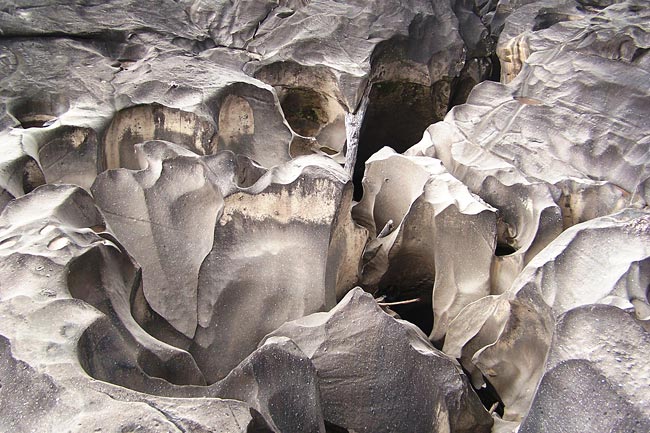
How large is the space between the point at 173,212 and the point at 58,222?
44cm

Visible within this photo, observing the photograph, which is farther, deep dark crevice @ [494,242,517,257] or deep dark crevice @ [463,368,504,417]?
deep dark crevice @ [494,242,517,257]

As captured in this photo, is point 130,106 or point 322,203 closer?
point 322,203

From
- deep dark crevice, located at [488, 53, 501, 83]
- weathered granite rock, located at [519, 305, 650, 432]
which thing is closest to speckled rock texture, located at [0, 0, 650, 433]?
weathered granite rock, located at [519, 305, 650, 432]

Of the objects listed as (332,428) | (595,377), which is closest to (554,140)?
(595,377)

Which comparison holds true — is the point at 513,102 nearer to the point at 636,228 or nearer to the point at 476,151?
the point at 476,151

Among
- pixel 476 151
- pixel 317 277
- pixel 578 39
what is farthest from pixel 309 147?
pixel 578 39

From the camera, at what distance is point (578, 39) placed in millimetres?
3098

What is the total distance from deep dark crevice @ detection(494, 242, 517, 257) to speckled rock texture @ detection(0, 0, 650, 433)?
0.03m

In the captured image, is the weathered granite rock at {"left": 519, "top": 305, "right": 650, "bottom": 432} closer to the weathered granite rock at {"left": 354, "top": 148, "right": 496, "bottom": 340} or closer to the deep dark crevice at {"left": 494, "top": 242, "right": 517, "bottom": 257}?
the weathered granite rock at {"left": 354, "top": 148, "right": 496, "bottom": 340}

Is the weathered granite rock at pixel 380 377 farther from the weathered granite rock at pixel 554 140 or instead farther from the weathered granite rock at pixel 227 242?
the weathered granite rock at pixel 554 140

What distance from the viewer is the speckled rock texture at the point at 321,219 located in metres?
1.62

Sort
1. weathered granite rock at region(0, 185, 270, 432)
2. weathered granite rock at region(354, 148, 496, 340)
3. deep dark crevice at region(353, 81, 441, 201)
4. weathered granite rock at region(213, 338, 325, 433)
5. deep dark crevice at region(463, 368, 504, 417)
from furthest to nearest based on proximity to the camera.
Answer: deep dark crevice at region(353, 81, 441, 201) < weathered granite rock at region(354, 148, 496, 340) < deep dark crevice at region(463, 368, 504, 417) < weathered granite rock at region(213, 338, 325, 433) < weathered granite rock at region(0, 185, 270, 432)

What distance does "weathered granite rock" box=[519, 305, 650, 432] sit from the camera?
4.91 feet

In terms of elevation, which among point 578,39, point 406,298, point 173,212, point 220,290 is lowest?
point 406,298
